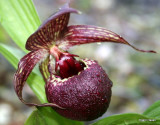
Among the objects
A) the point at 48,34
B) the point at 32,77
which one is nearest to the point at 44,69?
the point at 32,77

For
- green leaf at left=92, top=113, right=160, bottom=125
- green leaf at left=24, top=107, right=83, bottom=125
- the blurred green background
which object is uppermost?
green leaf at left=24, top=107, right=83, bottom=125

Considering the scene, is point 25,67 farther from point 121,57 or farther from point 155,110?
point 121,57

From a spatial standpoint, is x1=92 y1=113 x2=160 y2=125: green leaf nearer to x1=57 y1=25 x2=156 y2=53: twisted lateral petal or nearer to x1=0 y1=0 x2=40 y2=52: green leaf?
x1=57 y1=25 x2=156 y2=53: twisted lateral petal

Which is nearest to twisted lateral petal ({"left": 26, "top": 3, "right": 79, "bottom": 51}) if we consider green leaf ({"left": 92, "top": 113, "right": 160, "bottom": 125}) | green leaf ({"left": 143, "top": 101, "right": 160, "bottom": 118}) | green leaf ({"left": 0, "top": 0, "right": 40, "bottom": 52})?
green leaf ({"left": 0, "top": 0, "right": 40, "bottom": 52})

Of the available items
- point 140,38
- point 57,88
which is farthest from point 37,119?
point 140,38

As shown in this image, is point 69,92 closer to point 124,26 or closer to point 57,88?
point 57,88

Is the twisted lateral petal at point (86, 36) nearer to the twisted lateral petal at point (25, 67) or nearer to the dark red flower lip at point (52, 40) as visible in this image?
the dark red flower lip at point (52, 40)

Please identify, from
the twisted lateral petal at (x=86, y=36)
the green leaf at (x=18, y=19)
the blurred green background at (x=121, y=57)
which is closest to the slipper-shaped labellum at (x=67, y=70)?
the twisted lateral petal at (x=86, y=36)
